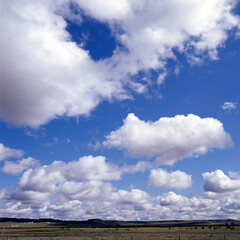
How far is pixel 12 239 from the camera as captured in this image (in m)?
76.8

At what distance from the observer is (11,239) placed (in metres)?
76.8

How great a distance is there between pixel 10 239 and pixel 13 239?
97 cm

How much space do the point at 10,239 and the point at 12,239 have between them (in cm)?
57

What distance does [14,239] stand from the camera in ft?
250

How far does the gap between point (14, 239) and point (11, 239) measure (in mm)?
1242

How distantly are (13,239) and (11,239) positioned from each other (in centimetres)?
76

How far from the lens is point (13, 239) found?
7656 cm

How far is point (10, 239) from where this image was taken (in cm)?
7669

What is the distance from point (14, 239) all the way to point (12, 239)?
3.22ft

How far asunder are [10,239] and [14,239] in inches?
56.0
